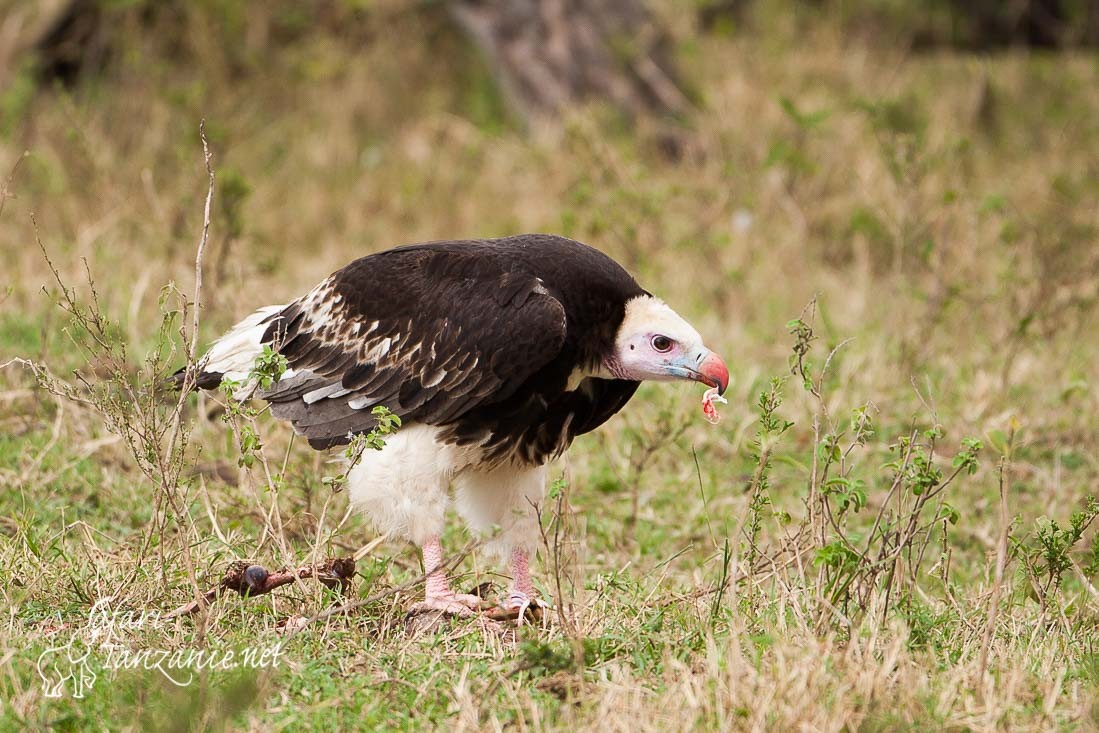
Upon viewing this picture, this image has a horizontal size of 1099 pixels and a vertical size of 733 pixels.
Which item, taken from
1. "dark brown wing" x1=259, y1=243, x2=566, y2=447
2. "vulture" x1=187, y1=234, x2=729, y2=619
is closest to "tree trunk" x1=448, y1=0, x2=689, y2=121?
"dark brown wing" x1=259, y1=243, x2=566, y2=447

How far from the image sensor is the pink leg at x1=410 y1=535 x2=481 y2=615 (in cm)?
371

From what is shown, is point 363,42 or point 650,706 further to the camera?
point 363,42

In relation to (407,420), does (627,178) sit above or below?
above

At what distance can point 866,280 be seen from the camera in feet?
24.1

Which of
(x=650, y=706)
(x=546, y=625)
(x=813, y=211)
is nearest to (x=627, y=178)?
(x=813, y=211)

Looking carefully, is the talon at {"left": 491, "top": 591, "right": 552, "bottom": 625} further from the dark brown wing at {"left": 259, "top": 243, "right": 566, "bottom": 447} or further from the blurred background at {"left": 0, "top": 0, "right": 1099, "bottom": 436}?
the blurred background at {"left": 0, "top": 0, "right": 1099, "bottom": 436}

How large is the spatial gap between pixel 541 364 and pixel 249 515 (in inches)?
47.6

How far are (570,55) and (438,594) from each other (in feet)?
19.2

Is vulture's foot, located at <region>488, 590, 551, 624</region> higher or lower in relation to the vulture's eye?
lower

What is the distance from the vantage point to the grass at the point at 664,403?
317 centimetres

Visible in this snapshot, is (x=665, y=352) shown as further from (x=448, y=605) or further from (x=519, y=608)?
(x=448, y=605)

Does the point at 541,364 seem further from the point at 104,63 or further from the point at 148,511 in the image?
the point at 104,63

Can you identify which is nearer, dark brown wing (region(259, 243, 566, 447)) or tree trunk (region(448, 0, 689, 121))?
dark brown wing (region(259, 243, 566, 447))

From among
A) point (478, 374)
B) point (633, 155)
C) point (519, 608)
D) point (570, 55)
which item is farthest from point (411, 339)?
point (570, 55)
